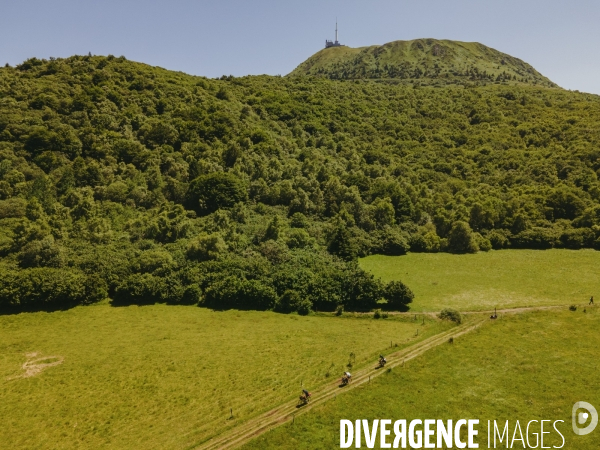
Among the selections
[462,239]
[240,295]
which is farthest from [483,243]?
[240,295]

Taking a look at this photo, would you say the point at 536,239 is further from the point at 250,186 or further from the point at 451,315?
the point at 250,186

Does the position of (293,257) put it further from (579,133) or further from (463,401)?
(579,133)

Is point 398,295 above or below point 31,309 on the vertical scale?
below

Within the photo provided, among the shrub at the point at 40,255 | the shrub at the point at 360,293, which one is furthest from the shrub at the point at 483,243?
the shrub at the point at 40,255

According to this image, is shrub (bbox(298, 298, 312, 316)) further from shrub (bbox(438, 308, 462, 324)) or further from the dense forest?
shrub (bbox(438, 308, 462, 324))

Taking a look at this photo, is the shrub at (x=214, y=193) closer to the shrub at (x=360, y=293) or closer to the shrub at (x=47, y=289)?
the shrub at (x=47, y=289)
